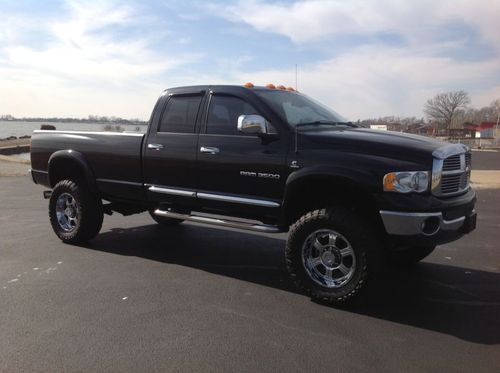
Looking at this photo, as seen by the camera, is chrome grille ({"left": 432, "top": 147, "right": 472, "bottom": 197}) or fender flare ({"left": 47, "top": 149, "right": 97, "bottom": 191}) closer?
chrome grille ({"left": 432, "top": 147, "right": 472, "bottom": 197})

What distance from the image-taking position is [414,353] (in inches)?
144

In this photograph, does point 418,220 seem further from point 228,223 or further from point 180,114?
point 180,114

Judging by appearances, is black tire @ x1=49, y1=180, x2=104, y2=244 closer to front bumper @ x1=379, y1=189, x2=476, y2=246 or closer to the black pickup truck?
the black pickup truck

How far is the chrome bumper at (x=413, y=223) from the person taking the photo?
420 cm

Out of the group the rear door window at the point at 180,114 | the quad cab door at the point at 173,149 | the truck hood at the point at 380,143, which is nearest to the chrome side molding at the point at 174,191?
the quad cab door at the point at 173,149

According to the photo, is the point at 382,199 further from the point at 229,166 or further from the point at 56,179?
the point at 56,179

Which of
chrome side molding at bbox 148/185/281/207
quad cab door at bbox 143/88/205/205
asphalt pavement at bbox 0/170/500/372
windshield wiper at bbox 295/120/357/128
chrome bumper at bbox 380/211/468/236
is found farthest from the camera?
quad cab door at bbox 143/88/205/205

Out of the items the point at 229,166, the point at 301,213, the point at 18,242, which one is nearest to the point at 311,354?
the point at 301,213

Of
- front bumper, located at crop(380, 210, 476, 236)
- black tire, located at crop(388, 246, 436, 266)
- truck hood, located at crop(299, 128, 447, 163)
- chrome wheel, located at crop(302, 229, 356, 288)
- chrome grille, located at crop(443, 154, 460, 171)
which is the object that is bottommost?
black tire, located at crop(388, 246, 436, 266)

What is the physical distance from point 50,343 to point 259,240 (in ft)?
13.1

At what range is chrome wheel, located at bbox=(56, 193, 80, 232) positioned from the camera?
23.0ft

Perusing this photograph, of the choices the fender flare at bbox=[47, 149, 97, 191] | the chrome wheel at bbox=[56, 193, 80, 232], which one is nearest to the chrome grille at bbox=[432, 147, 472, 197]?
the fender flare at bbox=[47, 149, 97, 191]

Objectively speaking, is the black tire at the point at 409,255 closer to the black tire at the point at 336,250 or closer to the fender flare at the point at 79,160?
the black tire at the point at 336,250

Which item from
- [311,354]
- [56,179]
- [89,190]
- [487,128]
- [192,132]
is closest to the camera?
[311,354]
